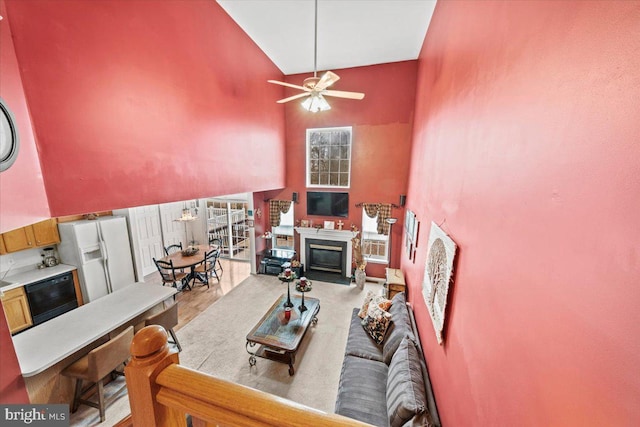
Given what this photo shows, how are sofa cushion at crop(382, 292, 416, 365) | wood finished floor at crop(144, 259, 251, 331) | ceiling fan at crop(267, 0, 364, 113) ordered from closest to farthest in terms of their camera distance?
ceiling fan at crop(267, 0, 364, 113) → sofa cushion at crop(382, 292, 416, 365) → wood finished floor at crop(144, 259, 251, 331)

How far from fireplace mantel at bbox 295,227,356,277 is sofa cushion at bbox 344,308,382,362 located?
7.79ft

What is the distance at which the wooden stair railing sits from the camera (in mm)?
566

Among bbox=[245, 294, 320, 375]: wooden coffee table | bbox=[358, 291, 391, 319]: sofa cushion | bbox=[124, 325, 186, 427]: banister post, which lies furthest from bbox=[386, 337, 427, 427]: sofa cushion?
bbox=[124, 325, 186, 427]: banister post

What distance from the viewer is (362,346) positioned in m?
2.95

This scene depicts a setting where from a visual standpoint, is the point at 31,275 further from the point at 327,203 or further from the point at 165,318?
the point at 327,203

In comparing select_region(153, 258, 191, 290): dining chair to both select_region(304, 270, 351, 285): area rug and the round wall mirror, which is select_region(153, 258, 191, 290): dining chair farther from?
the round wall mirror

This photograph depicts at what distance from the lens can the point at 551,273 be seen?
0.76 meters

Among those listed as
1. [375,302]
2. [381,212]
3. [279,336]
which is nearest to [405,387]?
[375,302]

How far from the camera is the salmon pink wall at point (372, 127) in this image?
484 centimetres

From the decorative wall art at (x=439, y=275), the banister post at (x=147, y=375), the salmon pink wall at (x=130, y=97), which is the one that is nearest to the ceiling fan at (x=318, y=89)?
the salmon pink wall at (x=130, y=97)

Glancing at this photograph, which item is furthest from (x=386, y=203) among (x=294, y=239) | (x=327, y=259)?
(x=294, y=239)

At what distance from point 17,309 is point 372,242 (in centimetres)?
669

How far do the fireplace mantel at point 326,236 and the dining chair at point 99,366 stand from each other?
12.4ft

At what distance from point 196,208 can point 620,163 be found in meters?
8.13
